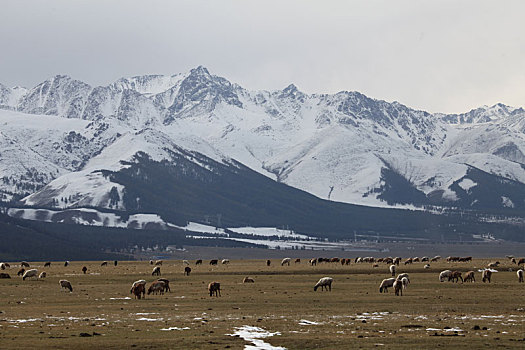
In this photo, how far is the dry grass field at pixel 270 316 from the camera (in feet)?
168

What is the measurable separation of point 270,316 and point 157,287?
25.9 metres

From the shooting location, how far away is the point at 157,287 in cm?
8875

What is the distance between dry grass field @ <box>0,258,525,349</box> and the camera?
51.2 metres

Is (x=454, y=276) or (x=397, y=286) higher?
(x=454, y=276)

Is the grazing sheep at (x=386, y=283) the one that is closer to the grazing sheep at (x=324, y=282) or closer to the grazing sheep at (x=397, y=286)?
the grazing sheep at (x=397, y=286)

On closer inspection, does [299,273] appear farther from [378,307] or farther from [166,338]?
[166,338]

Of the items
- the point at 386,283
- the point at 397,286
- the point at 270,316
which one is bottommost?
the point at 270,316

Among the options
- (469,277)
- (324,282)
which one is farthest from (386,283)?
(469,277)

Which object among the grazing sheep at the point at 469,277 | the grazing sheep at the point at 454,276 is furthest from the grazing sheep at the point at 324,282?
the grazing sheep at the point at 469,277

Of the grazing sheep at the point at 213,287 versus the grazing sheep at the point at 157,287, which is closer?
the grazing sheep at the point at 213,287

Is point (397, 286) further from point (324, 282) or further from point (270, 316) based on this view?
point (270, 316)

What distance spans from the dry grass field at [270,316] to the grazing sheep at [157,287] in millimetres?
1597

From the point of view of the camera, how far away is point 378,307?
7256 cm

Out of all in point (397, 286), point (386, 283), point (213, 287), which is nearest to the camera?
point (397, 286)
